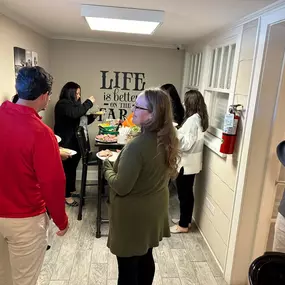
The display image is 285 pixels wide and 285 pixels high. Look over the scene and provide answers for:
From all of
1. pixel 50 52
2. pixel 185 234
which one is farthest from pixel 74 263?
pixel 50 52

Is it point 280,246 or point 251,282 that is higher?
point 251,282

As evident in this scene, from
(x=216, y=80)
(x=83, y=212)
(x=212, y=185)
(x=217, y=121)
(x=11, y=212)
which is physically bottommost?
(x=83, y=212)

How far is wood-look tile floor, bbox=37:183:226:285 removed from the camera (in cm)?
230

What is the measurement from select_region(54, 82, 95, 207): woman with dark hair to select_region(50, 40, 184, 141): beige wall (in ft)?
2.37

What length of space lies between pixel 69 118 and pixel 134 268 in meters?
2.25

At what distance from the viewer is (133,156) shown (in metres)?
1.46

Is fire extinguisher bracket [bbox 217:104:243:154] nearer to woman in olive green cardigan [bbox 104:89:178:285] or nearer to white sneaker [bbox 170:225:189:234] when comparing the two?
woman in olive green cardigan [bbox 104:89:178:285]

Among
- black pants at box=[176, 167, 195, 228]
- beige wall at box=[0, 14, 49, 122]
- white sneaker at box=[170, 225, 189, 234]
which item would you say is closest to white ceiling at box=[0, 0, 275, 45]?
beige wall at box=[0, 14, 49, 122]

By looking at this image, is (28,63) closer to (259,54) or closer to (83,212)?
(83,212)

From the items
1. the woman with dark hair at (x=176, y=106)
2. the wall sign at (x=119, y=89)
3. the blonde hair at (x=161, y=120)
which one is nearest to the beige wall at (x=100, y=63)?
the wall sign at (x=119, y=89)

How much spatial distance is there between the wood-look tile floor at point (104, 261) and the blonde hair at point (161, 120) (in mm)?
1327

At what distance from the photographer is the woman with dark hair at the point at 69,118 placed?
3.41 m

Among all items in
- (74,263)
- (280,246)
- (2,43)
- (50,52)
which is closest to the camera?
(280,246)

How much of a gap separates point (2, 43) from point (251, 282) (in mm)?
2339
